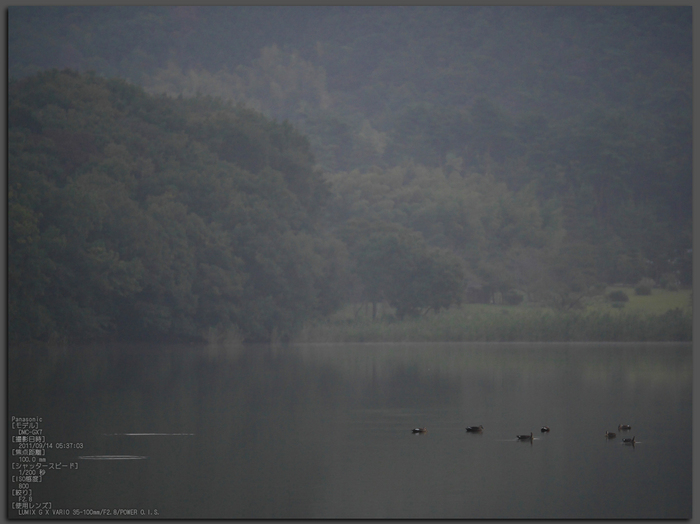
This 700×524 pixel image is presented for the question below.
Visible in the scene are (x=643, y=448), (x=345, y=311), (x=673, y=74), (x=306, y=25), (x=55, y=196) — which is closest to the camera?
(x=643, y=448)

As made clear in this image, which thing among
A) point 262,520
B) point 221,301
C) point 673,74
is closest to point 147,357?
point 221,301

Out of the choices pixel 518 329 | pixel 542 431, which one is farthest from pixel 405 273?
pixel 542 431

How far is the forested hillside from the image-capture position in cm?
3544

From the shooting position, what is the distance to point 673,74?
2445 inches

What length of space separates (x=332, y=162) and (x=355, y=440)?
57729 millimetres

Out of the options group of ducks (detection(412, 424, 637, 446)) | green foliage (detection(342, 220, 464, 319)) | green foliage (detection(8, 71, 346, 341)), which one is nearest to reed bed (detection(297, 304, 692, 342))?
green foliage (detection(8, 71, 346, 341))

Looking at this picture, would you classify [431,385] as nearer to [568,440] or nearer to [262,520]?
[568,440]

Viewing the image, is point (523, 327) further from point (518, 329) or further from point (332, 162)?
point (332, 162)

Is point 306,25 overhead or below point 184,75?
overhead

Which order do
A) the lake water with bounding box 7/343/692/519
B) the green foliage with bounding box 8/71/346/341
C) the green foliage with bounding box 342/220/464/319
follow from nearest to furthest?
the lake water with bounding box 7/343/692/519
the green foliage with bounding box 8/71/346/341
the green foliage with bounding box 342/220/464/319

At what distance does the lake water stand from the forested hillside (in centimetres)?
969

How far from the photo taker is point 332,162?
71.1 m

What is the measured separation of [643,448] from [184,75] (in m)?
66.4

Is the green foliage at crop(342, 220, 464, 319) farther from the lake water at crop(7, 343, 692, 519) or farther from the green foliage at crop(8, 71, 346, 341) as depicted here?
the lake water at crop(7, 343, 692, 519)
